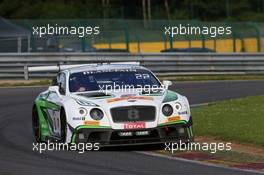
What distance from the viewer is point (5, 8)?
7119 centimetres

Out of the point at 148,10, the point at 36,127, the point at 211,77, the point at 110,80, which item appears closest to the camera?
the point at 110,80

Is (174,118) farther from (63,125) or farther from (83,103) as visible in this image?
(63,125)

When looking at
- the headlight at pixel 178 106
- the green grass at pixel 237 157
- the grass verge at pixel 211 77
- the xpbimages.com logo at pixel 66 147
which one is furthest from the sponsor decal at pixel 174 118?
the grass verge at pixel 211 77

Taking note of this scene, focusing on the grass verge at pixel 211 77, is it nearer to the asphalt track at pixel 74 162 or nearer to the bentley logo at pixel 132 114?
the asphalt track at pixel 74 162

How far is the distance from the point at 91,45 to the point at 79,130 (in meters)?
24.1

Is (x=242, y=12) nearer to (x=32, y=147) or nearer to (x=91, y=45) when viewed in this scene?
(x=91, y=45)

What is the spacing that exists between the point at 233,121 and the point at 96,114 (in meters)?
4.04

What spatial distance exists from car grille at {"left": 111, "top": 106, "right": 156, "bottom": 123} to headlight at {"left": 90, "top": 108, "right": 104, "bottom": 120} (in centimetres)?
17

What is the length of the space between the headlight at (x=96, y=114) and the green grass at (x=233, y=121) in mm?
2308

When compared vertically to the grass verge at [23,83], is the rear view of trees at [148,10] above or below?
above

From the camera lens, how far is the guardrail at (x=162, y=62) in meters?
31.6

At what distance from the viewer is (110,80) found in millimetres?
14305

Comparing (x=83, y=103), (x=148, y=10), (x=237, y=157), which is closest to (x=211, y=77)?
(x=83, y=103)

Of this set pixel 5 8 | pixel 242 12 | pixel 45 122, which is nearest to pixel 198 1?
pixel 242 12
